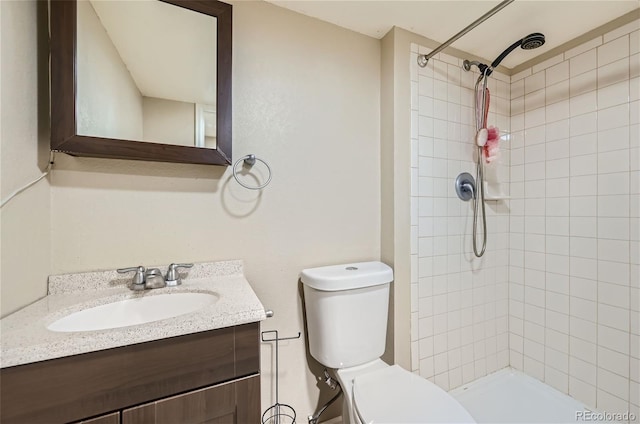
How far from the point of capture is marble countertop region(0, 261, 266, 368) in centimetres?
64

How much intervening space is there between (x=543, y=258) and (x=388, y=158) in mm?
1183

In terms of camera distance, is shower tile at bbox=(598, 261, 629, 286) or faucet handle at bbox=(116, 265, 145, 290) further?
shower tile at bbox=(598, 261, 629, 286)

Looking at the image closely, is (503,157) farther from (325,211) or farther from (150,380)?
(150,380)

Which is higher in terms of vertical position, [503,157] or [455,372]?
[503,157]

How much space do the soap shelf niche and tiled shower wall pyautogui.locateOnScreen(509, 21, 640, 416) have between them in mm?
112

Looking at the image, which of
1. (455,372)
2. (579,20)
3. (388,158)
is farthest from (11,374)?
(579,20)

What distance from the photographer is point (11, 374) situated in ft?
1.98

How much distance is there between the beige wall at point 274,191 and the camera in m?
1.07

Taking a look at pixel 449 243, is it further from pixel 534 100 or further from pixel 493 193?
pixel 534 100

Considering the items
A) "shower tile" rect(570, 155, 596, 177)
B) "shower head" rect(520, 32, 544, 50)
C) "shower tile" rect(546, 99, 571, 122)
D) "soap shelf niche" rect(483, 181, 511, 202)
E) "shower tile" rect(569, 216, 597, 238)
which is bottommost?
"shower tile" rect(569, 216, 597, 238)

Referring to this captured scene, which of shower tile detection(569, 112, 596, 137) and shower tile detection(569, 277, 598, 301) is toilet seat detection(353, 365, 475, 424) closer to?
shower tile detection(569, 277, 598, 301)

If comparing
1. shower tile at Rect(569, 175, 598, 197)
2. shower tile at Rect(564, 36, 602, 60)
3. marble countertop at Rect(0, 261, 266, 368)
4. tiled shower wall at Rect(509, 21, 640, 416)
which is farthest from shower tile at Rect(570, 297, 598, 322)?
marble countertop at Rect(0, 261, 266, 368)

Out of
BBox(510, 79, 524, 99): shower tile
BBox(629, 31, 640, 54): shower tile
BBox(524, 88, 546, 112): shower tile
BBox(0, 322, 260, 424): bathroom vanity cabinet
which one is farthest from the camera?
BBox(510, 79, 524, 99): shower tile

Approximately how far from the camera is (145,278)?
3.35ft
